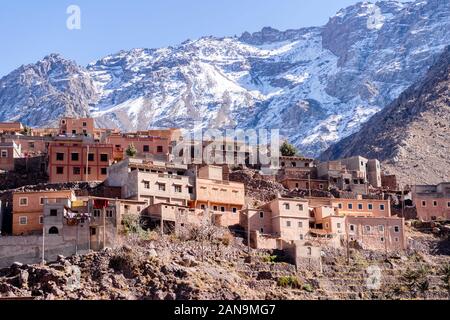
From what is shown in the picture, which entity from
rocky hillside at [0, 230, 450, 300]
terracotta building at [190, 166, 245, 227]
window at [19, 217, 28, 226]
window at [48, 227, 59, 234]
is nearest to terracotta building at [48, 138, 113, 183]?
terracotta building at [190, 166, 245, 227]

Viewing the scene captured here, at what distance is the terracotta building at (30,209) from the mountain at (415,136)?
252ft

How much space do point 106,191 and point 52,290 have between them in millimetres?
20179

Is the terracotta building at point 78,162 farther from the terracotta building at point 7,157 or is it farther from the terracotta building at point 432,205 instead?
the terracotta building at point 432,205

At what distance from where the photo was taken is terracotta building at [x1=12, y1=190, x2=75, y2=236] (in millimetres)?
91250

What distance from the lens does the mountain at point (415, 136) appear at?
165250 mm

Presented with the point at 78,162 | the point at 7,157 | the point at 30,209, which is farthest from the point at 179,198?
the point at 7,157

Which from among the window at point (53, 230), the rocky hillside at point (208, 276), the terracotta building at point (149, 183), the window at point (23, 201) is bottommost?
the rocky hillside at point (208, 276)

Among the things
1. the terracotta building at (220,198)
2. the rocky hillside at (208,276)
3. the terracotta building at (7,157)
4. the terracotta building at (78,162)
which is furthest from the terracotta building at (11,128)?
the rocky hillside at (208,276)

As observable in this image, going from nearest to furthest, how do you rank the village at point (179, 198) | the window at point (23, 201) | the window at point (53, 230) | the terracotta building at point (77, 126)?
the window at point (53, 230) → the village at point (179, 198) → the window at point (23, 201) → the terracotta building at point (77, 126)

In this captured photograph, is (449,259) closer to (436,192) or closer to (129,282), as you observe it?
(436,192)

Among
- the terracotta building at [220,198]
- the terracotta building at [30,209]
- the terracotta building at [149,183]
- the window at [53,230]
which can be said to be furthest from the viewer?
the terracotta building at [220,198]

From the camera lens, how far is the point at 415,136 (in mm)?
176125
